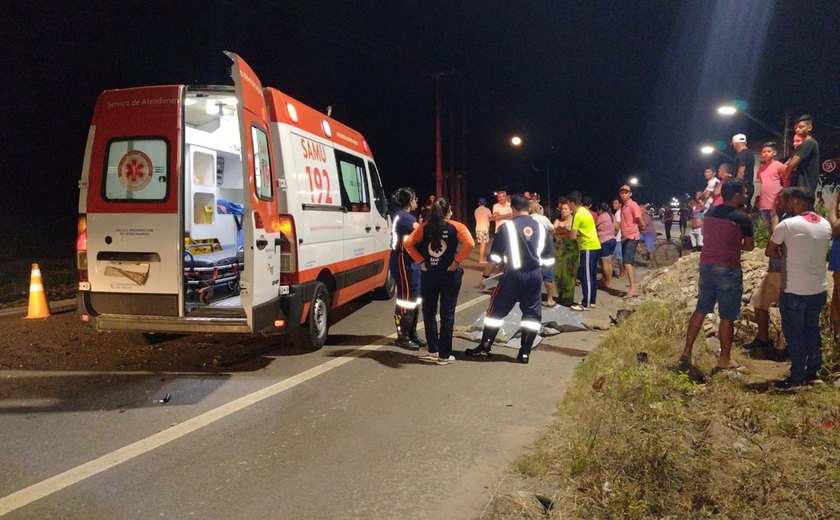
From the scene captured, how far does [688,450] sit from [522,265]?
109 inches

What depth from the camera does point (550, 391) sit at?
5.31m

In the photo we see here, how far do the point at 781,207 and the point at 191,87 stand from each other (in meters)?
5.60

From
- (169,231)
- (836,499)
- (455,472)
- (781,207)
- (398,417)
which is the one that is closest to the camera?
(836,499)

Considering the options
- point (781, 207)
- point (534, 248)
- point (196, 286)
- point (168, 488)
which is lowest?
point (168, 488)

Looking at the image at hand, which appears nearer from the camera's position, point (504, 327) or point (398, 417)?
point (398, 417)

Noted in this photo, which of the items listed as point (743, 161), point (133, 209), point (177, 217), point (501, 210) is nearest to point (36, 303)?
point (133, 209)

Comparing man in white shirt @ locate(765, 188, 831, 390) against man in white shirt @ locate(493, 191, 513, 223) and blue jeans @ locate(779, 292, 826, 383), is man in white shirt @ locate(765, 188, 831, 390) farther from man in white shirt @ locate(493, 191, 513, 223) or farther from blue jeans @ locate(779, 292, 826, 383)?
man in white shirt @ locate(493, 191, 513, 223)

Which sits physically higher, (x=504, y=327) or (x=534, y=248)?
(x=534, y=248)

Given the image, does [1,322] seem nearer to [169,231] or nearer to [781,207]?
[169,231]

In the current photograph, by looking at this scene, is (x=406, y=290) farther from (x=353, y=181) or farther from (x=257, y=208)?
(x=257, y=208)

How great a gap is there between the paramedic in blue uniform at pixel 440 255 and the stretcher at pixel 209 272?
266 cm

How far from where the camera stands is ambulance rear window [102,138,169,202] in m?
5.67

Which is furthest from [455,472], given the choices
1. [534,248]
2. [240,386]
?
[534,248]

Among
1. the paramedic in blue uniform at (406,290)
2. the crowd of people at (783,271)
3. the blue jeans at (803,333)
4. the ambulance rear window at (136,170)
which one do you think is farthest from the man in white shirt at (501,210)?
the ambulance rear window at (136,170)
